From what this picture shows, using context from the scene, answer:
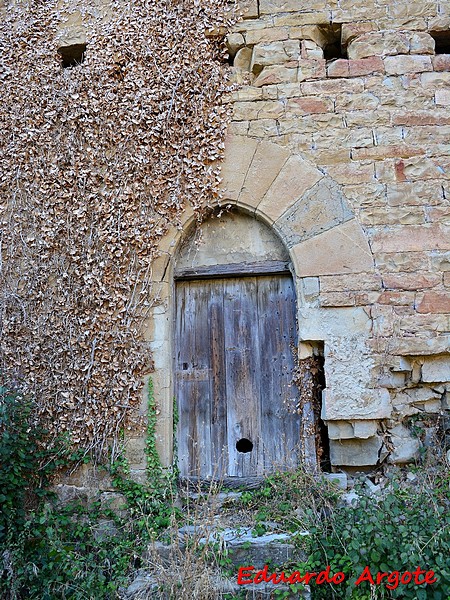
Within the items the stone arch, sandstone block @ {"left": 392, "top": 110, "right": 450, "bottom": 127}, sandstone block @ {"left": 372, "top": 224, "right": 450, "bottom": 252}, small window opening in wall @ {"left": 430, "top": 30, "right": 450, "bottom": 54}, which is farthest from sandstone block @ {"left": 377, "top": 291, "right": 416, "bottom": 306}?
small window opening in wall @ {"left": 430, "top": 30, "right": 450, "bottom": 54}

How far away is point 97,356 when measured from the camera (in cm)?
447

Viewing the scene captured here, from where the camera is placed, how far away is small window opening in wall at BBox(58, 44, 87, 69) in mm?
5080

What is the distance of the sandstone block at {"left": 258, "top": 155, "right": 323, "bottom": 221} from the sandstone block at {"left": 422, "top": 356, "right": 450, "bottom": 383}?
1548 mm

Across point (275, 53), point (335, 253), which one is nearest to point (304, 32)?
point (275, 53)

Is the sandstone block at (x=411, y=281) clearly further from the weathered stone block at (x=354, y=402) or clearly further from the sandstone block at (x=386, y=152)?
the sandstone block at (x=386, y=152)

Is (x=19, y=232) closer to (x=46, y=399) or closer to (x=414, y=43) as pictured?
(x=46, y=399)

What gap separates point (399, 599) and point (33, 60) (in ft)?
15.8

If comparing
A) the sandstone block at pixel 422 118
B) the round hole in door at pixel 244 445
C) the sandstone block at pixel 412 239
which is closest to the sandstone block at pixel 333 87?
the sandstone block at pixel 422 118

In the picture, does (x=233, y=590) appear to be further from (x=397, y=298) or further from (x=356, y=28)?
(x=356, y=28)

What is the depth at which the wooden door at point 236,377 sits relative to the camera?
451cm

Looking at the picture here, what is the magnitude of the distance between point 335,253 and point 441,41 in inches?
80.1

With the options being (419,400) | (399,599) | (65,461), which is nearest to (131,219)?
(65,461)

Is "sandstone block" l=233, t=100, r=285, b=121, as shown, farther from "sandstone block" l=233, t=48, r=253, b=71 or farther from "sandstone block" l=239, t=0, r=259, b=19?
"sandstone block" l=239, t=0, r=259, b=19

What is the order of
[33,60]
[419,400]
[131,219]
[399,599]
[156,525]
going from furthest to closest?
1. [33,60]
2. [131,219]
3. [419,400]
4. [156,525]
5. [399,599]
